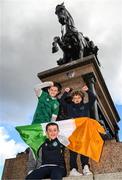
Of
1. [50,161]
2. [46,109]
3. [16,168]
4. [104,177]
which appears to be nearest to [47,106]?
[46,109]

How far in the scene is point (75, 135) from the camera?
5312 millimetres

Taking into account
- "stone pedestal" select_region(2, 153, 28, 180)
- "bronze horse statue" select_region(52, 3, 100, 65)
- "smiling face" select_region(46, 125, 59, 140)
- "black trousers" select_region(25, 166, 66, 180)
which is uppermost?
"bronze horse statue" select_region(52, 3, 100, 65)

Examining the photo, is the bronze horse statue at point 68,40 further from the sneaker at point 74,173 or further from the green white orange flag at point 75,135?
the sneaker at point 74,173

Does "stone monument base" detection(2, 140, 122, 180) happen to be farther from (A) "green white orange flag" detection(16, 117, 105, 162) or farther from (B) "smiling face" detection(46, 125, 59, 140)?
(B) "smiling face" detection(46, 125, 59, 140)

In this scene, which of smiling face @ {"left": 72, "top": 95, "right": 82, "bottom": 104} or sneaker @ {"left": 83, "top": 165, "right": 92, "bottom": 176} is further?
smiling face @ {"left": 72, "top": 95, "right": 82, "bottom": 104}

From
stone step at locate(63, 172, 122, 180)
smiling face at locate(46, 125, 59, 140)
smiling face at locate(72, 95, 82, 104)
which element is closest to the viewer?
stone step at locate(63, 172, 122, 180)

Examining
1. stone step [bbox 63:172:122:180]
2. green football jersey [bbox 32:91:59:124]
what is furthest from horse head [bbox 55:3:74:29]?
stone step [bbox 63:172:122:180]

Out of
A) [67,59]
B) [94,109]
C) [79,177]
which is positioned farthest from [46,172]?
[67,59]

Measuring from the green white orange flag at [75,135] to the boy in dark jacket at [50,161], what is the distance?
19 cm

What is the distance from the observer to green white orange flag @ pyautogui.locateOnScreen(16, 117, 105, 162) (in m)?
5.15

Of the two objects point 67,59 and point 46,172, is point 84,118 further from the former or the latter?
point 67,59

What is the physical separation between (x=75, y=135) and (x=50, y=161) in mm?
719

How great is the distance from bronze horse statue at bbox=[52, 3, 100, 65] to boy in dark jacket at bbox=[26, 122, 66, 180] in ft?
16.6

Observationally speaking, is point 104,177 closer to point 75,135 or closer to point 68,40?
point 75,135
